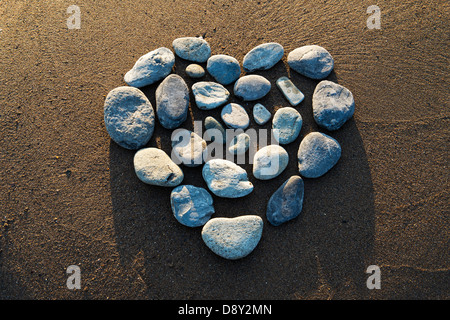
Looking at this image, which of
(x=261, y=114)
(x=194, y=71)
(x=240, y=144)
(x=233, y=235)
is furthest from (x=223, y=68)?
(x=233, y=235)

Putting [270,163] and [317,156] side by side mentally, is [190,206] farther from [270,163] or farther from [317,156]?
[317,156]

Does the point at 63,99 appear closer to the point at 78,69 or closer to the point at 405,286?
the point at 78,69

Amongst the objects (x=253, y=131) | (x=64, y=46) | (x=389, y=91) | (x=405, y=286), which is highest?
(x=64, y=46)

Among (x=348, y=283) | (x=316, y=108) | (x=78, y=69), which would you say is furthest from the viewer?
(x=78, y=69)

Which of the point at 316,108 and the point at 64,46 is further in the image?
the point at 64,46

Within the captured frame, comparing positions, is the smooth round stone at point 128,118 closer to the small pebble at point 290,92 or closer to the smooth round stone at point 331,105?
the small pebble at point 290,92

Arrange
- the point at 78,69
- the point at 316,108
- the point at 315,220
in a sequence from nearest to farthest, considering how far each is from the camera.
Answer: the point at 315,220, the point at 316,108, the point at 78,69

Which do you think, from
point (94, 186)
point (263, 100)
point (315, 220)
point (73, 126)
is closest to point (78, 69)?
point (73, 126)

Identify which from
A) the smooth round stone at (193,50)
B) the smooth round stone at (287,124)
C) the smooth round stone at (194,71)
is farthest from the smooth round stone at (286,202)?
the smooth round stone at (193,50)
